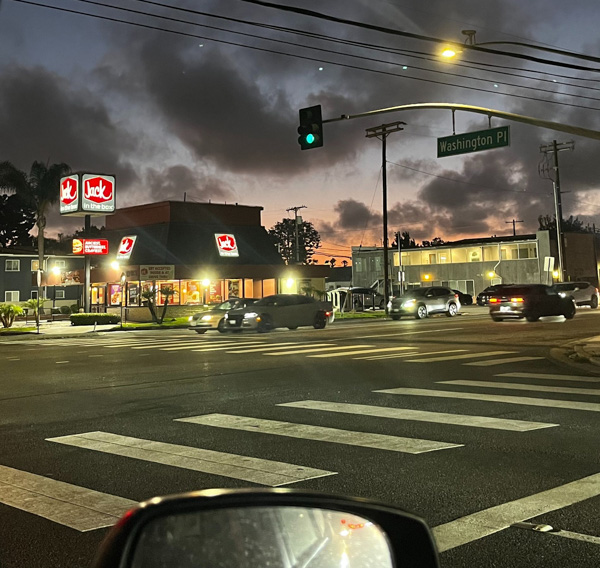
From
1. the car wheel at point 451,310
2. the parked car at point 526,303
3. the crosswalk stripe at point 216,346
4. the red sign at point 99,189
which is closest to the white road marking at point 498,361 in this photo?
the crosswalk stripe at point 216,346

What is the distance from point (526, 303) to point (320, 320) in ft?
28.8

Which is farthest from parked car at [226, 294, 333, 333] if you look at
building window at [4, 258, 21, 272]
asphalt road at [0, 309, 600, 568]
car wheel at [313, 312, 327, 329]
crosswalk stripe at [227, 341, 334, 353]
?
building window at [4, 258, 21, 272]

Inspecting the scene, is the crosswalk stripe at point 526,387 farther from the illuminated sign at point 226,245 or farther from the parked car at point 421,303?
the illuminated sign at point 226,245

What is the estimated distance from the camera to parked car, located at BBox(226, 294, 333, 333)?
29578 mm

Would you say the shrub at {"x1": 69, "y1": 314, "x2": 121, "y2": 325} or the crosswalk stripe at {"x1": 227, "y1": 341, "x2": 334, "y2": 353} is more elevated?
the shrub at {"x1": 69, "y1": 314, "x2": 121, "y2": 325}

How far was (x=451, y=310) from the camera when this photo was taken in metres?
40.4

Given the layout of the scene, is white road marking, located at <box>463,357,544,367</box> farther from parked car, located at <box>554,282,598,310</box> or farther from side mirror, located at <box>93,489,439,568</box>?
parked car, located at <box>554,282,598,310</box>

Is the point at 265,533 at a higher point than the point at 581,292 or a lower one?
lower

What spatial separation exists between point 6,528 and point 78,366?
12005mm

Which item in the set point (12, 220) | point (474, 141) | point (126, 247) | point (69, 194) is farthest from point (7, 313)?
point (12, 220)

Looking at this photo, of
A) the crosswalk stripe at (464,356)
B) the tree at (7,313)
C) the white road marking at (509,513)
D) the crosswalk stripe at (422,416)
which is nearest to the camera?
the white road marking at (509,513)

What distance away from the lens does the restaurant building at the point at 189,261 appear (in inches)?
1902

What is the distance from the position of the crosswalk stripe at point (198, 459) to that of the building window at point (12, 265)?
61.2 meters

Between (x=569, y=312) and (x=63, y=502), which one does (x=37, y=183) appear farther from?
(x=63, y=502)
